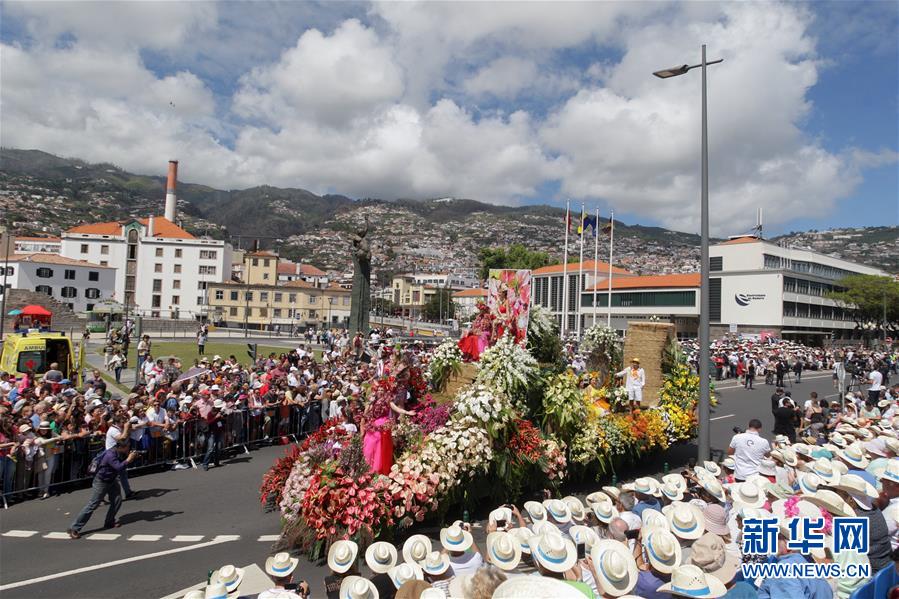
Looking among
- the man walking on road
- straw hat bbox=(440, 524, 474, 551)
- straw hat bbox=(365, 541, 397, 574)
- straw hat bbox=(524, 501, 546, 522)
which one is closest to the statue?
the man walking on road

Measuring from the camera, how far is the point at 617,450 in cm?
957

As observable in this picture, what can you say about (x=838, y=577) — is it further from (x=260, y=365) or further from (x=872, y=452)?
(x=260, y=365)

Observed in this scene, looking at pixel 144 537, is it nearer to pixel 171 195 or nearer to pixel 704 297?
pixel 704 297

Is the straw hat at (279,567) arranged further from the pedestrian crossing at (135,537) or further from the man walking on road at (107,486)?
the man walking on road at (107,486)

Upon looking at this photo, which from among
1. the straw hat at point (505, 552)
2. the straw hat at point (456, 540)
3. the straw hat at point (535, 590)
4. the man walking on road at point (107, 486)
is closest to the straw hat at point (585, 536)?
the straw hat at point (505, 552)

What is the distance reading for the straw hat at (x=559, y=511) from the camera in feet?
17.9

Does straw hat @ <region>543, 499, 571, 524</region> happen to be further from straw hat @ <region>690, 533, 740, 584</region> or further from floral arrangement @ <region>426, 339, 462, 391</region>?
floral arrangement @ <region>426, 339, 462, 391</region>

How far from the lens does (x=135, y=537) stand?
25.7 feet

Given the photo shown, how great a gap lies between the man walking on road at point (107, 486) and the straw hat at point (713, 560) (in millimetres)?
7655

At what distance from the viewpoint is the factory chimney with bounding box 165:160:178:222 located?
314 feet

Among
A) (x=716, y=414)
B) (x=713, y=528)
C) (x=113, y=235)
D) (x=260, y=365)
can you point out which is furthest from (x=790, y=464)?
(x=113, y=235)

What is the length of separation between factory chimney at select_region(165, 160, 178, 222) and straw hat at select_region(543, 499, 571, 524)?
335 feet

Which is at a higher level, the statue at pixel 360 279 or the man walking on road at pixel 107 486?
the statue at pixel 360 279

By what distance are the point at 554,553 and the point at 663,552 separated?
73 centimetres
